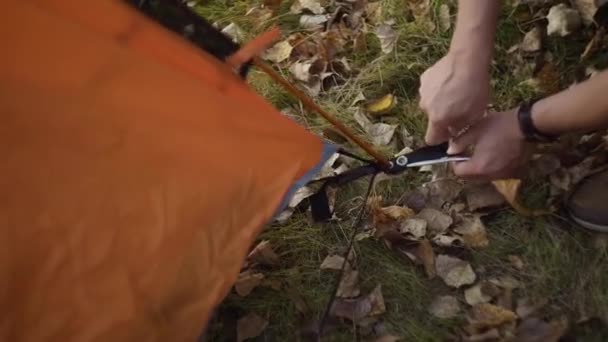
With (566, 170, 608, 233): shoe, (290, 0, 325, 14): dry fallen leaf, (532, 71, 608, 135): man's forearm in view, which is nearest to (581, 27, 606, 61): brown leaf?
(566, 170, 608, 233): shoe

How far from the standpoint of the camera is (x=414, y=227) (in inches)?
48.1

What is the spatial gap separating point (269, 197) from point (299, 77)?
609 millimetres

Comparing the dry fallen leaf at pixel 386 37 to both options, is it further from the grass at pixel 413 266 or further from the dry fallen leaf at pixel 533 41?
the dry fallen leaf at pixel 533 41

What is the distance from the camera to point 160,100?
0.92 metres

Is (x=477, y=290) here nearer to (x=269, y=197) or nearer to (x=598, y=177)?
(x=598, y=177)

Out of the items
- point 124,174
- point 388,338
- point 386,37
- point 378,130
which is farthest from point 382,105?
point 124,174

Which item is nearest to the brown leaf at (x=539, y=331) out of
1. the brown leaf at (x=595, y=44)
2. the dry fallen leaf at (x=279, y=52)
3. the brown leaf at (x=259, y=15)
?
the brown leaf at (x=595, y=44)

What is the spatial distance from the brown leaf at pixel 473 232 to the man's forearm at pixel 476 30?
0.30 metres

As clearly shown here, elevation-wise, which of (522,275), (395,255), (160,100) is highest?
(160,100)

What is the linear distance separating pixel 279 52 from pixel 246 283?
599 millimetres

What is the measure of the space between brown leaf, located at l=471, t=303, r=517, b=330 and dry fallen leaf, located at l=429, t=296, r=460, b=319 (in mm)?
33

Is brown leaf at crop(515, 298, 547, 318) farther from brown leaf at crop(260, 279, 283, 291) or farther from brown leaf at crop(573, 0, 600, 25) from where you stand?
brown leaf at crop(573, 0, 600, 25)

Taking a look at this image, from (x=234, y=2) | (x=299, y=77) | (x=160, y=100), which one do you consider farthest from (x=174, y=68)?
(x=234, y=2)

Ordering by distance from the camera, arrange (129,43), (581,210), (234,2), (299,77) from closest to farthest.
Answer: (129,43)
(581,210)
(299,77)
(234,2)
